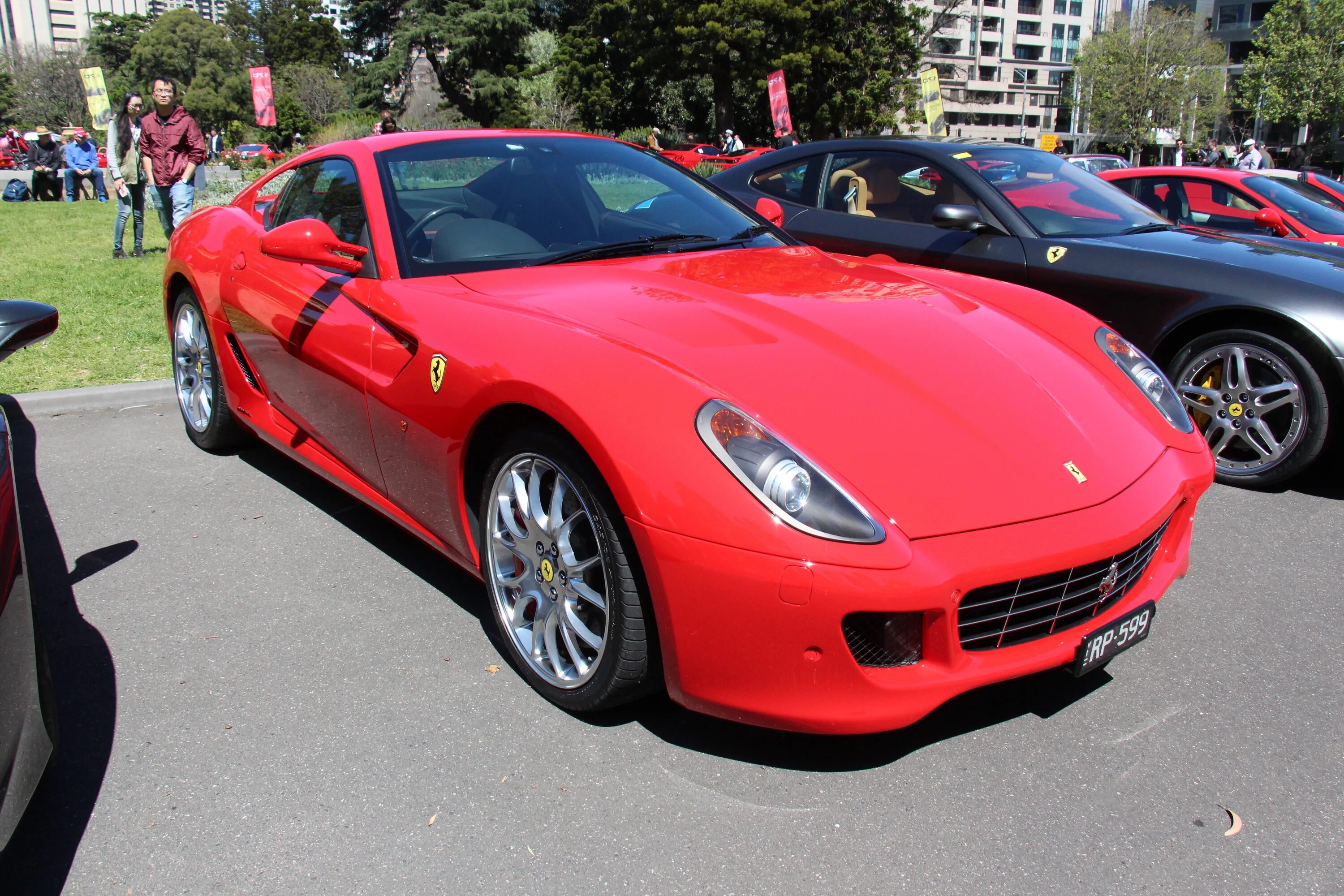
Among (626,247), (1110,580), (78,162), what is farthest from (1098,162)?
(78,162)

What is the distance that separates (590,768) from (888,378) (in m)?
1.15

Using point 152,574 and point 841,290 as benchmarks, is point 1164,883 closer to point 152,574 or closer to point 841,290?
point 841,290

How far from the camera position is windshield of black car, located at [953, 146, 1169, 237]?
5.06 m

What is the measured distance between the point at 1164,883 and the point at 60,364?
6295 millimetres

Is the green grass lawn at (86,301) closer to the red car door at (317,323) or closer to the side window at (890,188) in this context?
the red car door at (317,323)

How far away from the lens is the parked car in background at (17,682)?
1.71 meters

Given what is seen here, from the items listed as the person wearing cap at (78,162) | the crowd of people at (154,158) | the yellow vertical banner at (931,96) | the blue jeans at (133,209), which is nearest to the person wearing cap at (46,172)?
the person wearing cap at (78,162)

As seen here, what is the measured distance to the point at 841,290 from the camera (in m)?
2.96

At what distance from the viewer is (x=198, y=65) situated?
8119 cm

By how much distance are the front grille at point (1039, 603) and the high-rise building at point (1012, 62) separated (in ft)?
316

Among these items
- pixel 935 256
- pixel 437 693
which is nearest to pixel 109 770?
pixel 437 693

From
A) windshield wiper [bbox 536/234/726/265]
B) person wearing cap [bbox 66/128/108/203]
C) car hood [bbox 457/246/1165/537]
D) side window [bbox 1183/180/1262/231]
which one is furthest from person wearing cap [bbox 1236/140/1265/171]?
person wearing cap [bbox 66/128/108/203]

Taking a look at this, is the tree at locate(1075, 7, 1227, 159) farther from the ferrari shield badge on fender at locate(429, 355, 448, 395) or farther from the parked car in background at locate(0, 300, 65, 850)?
the parked car in background at locate(0, 300, 65, 850)

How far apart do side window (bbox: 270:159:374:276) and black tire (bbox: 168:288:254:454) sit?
1.97ft
